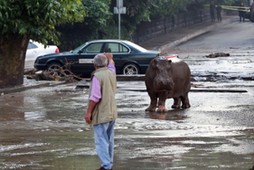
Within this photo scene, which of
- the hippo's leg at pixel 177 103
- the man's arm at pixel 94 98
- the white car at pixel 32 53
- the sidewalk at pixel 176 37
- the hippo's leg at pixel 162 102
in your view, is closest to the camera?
the man's arm at pixel 94 98

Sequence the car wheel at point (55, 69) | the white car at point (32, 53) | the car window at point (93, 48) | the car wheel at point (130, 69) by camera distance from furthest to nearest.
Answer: the white car at point (32, 53)
the car window at point (93, 48)
the car wheel at point (130, 69)
the car wheel at point (55, 69)

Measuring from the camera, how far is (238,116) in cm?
1531

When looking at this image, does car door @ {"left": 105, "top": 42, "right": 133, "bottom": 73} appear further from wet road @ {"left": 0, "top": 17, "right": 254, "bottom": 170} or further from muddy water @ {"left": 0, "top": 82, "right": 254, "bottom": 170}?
muddy water @ {"left": 0, "top": 82, "right": 254, "bottom": 170}

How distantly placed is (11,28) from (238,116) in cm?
784

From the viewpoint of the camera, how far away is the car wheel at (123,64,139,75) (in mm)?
26516

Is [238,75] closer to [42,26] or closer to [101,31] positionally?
[42,26]

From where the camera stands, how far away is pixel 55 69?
2617 centimetres

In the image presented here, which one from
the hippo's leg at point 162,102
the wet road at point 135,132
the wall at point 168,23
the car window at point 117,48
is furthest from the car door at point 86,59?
the wall at point 168,23

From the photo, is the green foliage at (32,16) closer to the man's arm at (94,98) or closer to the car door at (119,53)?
the car door at (119,53)

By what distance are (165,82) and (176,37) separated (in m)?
39.9

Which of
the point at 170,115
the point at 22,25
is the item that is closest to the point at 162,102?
the point at 170,115

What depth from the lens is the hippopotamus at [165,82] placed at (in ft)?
52.2

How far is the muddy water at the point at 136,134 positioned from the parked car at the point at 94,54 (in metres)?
6.53

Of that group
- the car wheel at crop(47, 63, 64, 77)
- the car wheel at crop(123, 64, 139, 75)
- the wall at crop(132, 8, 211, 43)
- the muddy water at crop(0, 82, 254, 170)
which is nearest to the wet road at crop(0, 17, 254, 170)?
the muddy water at crop(0, 82, 254, 170)
